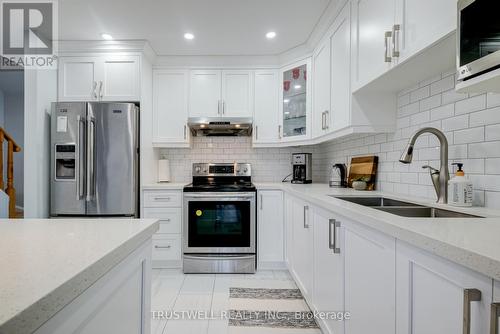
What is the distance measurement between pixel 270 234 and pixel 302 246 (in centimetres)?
79

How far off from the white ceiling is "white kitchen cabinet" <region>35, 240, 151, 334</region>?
2.12m

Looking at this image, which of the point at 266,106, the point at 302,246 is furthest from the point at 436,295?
the point at 266,106

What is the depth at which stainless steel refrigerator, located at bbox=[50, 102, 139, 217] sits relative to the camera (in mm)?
2738

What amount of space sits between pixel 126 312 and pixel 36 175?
2.57 meters

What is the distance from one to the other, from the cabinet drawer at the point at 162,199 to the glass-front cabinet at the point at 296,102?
4.58 ft

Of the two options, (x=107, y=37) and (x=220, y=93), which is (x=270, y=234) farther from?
(x=107, y=37)

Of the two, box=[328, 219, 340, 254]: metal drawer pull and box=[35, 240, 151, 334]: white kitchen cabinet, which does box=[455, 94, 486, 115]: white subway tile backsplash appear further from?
box=[35, 240, 151, 334]: white kitchen cabinet

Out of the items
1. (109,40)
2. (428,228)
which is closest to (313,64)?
(109,40)

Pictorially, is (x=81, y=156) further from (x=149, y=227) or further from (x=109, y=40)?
(x=149, y=227)

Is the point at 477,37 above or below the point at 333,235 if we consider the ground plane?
above

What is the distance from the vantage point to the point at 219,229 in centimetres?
291

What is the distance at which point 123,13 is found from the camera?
2400 millimetres

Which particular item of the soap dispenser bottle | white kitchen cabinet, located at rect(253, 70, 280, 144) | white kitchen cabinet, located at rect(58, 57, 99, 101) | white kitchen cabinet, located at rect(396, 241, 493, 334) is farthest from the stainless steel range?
white kitchen cabinet, located at rect(396, 241, 493, 334)

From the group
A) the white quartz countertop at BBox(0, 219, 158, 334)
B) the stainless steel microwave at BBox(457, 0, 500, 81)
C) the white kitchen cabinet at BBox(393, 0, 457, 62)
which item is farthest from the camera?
the white kitchen cabinet at BBox(393, 0, 457, 62)
